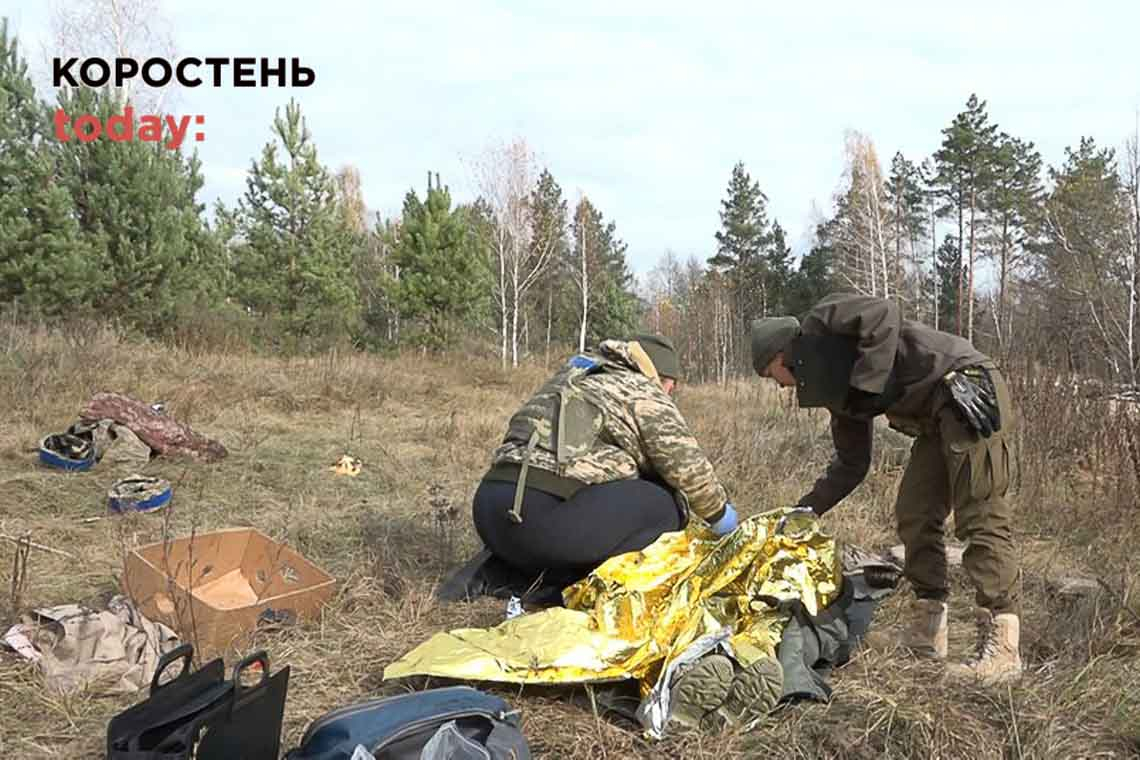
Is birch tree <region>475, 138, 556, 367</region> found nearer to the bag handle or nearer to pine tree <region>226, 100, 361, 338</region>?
pine tree <region>226, 100, 361, 338</region>

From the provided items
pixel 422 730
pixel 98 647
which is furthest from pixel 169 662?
pixel 98 647

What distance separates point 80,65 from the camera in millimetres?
16969

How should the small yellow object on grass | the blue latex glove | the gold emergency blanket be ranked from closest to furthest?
1. the gold emergency blanket
2. the blue latex glove
3. the small yellow object on grass

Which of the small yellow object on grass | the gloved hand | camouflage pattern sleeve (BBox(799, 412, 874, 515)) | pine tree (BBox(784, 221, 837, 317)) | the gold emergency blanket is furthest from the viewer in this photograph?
pine tree (BBox(784, 221, 837, 317))

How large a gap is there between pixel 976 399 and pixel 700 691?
1218mm

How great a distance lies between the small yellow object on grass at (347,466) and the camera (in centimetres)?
607

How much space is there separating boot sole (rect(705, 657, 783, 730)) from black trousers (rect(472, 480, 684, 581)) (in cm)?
80

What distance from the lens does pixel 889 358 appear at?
2416 mm

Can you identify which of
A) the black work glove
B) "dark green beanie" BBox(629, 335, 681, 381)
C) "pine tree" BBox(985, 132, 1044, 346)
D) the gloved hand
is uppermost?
"pine tree" BBox(985, 132, 1044, 346)

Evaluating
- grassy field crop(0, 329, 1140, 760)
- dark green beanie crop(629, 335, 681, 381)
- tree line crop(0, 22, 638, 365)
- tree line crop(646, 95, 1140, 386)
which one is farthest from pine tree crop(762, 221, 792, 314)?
dark green beanie crop(629, 335, 681, 381)

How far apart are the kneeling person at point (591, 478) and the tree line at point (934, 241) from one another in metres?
19.8

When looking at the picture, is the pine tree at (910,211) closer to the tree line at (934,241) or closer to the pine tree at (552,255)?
the tree line at (934,241)

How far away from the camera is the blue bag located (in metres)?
1.74

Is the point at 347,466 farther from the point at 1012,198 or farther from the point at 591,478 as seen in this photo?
the point at 1012,198
